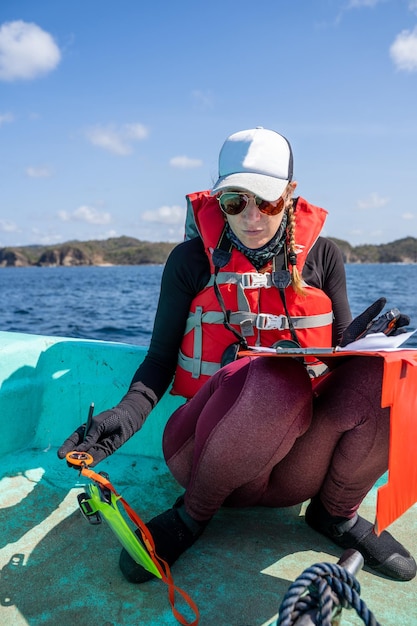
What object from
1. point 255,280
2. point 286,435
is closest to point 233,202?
point 255,280

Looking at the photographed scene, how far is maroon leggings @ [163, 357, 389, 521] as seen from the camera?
1571mm

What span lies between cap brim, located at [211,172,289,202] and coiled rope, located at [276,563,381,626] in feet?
3.88

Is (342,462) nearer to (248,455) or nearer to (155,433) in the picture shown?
(248,455)

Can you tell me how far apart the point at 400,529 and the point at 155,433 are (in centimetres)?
114

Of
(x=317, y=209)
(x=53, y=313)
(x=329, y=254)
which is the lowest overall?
(x=53, y=313)

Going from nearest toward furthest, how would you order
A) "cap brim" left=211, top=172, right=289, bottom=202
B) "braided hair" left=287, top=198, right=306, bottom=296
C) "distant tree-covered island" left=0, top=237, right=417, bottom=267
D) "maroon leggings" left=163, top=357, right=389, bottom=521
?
1. "maroon leggings" left=163, top=357, right=389, bottom=521
2. "cap brim" left=211, top=172, right=289, bottom=202
3. "braided hair" left=287, top=198, right=306, bottom=296
4. "distant tree-covered island" left=0, top=237, right=417, bottom=267

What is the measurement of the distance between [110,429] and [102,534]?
0.46 meters

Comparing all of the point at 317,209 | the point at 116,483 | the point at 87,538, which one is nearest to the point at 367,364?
the point at 317,209

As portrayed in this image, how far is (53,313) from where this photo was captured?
71.8ft

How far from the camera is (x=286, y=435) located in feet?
5.21

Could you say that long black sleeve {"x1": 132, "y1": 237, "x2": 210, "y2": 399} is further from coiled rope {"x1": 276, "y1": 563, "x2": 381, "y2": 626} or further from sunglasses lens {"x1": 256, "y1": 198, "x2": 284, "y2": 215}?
coiled rope {"x1": 276, "y1": 563, "x2": 381, "y2": 626}

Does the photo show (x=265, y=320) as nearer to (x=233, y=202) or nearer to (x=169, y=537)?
(x=233, y=202)

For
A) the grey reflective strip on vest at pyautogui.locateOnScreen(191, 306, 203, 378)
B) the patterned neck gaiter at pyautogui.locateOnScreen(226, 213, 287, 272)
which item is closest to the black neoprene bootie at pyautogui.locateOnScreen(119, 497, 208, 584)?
the grey reflective strip on vest at pyautogui.locateOnScreen(191, 306, 203, 378)

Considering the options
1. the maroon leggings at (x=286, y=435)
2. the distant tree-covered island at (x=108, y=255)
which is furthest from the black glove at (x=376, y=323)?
the distant tree-covered island at (x=108, y=255)
